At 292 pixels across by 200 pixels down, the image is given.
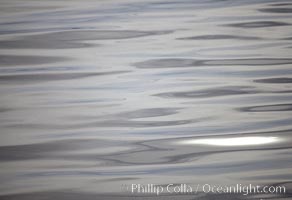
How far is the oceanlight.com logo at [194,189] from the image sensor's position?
47.8 inches

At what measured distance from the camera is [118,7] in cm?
132

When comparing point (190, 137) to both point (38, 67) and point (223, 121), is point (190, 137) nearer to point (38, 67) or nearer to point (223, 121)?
point (223, 121)

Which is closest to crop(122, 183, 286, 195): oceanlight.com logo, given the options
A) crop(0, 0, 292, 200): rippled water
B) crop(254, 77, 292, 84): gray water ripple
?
crop(0, 0, 292, 200): rippled water

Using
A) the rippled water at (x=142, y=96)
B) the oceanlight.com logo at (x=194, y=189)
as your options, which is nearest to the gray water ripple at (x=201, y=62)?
the rippled water at (x=142, y=96)

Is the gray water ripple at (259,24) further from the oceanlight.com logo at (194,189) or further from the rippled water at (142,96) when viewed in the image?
the oceanlight.com logo at (194,189)

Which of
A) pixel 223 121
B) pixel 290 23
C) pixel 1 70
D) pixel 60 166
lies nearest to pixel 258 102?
pixel 223 121

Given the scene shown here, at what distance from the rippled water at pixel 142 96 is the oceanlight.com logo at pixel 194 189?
0.4 inches

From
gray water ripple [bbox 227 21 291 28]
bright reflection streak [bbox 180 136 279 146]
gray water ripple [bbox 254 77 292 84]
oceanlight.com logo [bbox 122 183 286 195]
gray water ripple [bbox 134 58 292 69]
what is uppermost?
gray water ripple [bbox 227 21 291 28]

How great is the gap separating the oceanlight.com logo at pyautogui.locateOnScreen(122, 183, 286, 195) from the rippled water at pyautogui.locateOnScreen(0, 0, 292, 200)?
1cm

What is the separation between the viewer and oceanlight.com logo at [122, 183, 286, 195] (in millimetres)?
1215

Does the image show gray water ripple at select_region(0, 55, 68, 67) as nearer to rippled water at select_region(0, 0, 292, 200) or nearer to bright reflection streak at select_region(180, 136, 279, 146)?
rippled water at select_region(0, 0, 292, 200)

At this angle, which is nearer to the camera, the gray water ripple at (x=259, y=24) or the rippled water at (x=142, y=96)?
the rippled water at (x=142, y=96)

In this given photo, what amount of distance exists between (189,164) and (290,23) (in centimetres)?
46

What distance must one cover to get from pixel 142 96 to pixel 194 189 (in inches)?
10.2
